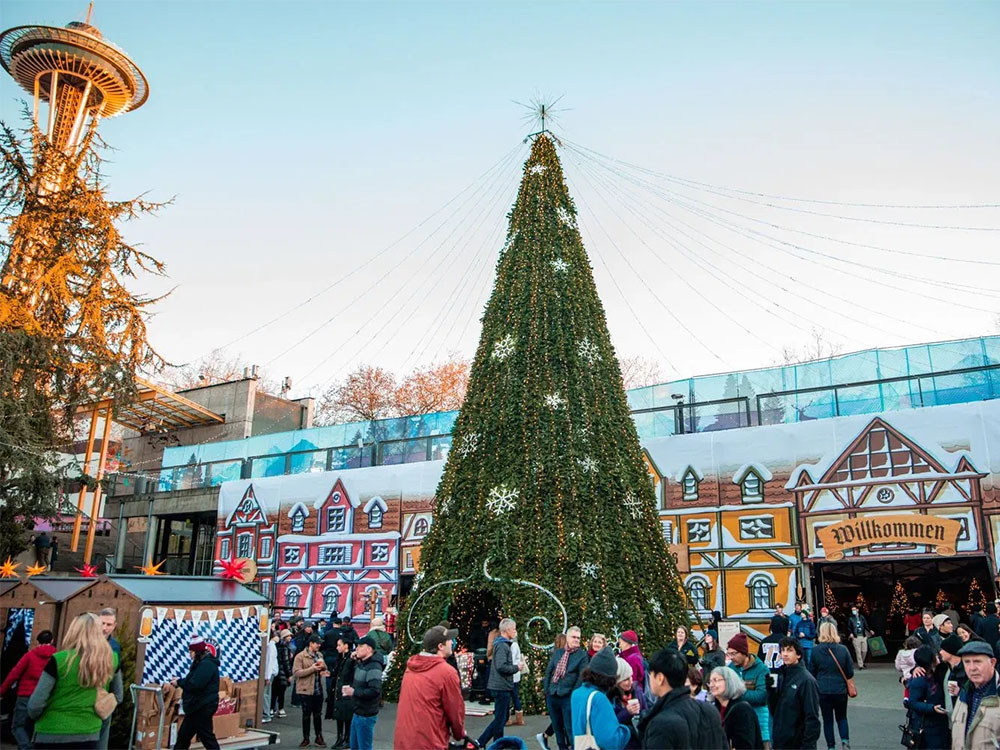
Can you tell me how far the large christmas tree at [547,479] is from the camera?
37.4ft

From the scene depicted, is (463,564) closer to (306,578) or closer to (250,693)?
(250,693)

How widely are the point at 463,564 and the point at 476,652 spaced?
2.28 meters

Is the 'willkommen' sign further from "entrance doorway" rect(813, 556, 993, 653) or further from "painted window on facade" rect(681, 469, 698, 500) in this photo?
"entrance doorway" rect(813, 556, 993, 653)

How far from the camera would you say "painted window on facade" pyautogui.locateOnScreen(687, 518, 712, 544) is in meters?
17.8

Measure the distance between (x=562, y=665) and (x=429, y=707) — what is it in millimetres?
2743

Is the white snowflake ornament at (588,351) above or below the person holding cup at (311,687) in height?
above

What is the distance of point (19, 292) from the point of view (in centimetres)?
2338

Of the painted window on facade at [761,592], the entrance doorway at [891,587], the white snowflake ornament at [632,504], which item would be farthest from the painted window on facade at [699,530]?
the white snowflake ornament at [632,504]

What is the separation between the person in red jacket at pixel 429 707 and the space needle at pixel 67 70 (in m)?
28.4

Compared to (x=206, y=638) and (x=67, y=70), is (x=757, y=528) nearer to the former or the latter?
(x=206, y=638)

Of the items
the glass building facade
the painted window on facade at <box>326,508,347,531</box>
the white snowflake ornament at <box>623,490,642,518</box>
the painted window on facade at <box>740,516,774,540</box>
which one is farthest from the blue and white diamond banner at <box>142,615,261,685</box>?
the painted window on facade at <box>326,508,347,531</box>

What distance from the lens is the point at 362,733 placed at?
23.9 feet

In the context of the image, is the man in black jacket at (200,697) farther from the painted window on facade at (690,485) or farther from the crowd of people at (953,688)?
the painted window on facade at (690,485)

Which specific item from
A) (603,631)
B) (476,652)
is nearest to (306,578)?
Result: (476,652)
